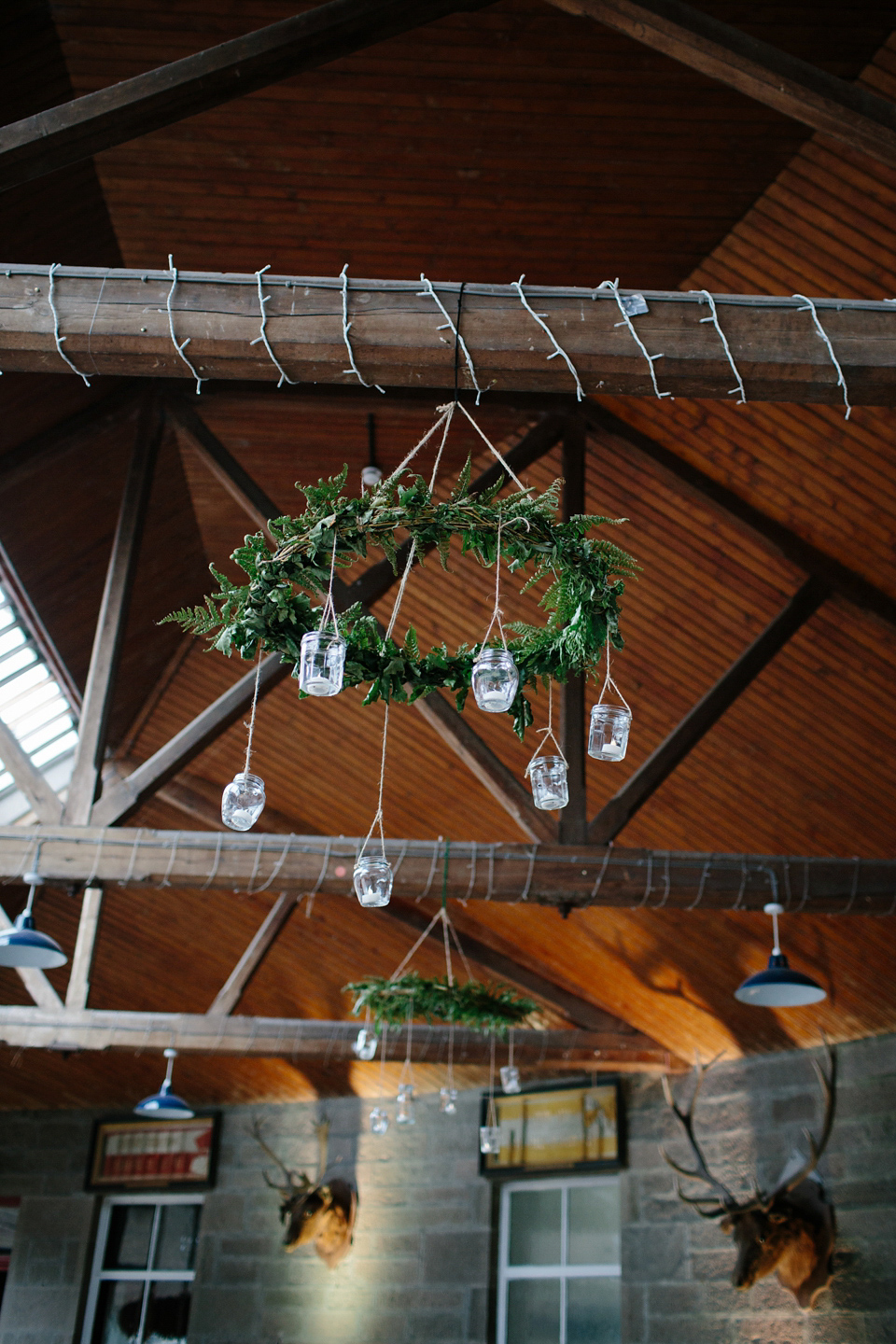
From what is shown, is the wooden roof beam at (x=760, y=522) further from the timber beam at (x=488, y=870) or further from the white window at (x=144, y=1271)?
the white window at (x=144, y=1271)

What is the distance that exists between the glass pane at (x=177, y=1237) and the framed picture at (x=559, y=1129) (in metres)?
3.60

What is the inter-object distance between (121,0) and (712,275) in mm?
2741

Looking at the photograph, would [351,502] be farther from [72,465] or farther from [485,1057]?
[485,1057]

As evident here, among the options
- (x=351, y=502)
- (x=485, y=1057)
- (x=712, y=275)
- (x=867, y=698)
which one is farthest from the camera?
(x=485, y=1057)

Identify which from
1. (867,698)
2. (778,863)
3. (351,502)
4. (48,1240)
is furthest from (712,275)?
(48,1240)

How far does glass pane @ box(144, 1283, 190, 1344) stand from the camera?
39.8 feet

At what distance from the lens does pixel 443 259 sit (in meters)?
5.61

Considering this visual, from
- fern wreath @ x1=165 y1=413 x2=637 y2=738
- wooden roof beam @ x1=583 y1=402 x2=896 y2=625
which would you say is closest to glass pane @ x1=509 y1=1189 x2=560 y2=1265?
wooden roof beam @ x1=583 y1=402 x2=896 y2=625

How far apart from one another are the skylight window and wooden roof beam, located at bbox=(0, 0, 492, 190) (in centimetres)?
431

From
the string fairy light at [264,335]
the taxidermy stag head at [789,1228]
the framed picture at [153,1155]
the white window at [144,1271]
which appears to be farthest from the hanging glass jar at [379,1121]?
the white window at [144,1271]

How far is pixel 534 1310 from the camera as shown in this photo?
33.7 feet

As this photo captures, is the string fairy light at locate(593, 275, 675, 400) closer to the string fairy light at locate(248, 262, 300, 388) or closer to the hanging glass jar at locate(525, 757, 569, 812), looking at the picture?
the string fairy light at locate(248, 262, 300, 388)

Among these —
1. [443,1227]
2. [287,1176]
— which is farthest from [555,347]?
[287,1176]

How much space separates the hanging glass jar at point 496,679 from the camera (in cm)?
293
